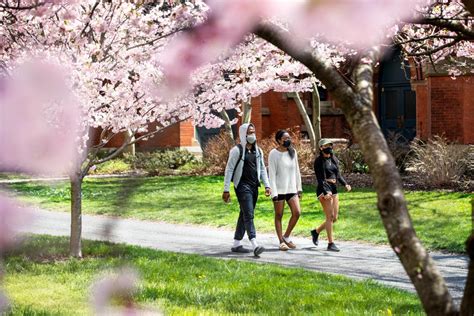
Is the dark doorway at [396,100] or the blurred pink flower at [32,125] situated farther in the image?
the dark doorway at [396,100]

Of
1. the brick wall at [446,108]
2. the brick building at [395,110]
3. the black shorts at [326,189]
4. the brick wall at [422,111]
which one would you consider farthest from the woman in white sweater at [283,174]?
the brick wall at [422,111]

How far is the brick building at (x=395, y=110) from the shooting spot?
24.2 meters

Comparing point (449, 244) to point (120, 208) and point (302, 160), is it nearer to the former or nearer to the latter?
point (120, 208)

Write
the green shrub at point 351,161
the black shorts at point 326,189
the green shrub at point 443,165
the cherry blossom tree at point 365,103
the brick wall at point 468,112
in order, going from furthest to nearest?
the green shrub at point 351,161 < the brick wall at point 468,112 < the green shrub at point 443,165 < the black shorts at point 326,189 < the cherry blossom tree at point 365,103

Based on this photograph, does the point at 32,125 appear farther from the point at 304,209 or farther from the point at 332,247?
the point at 304,209

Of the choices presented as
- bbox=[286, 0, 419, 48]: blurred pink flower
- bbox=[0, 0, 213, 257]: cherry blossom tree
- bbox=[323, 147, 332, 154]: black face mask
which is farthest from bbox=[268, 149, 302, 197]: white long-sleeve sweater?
bbox=[286, 0, 419, 48]: blurred pink flower

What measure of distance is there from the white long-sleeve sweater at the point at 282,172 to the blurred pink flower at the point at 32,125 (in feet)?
34.2

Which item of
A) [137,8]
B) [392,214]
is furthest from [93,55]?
[392,214]

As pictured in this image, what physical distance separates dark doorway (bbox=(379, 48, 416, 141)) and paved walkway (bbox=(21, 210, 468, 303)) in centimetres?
1604

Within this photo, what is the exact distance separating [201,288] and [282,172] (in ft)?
13.0

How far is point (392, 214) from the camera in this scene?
1762mm

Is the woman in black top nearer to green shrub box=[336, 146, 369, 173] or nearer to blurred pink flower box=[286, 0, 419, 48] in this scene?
blurred pink flower box=[286, 0, 419, 48]

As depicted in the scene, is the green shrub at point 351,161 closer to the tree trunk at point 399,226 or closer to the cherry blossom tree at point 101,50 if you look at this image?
the cherry blossom tree at point 101,50

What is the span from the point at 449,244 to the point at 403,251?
1086 cm
